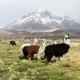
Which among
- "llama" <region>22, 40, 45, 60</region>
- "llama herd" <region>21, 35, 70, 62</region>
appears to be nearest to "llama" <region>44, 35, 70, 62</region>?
"llama herd" <region>21, 35, 70, 62</region>

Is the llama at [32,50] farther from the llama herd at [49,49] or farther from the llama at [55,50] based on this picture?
the llama at [55,50]

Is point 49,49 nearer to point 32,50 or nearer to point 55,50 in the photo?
point 55,50

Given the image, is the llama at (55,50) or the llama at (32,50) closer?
the llama at (55,50)

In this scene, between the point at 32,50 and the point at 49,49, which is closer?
the point at 49,49

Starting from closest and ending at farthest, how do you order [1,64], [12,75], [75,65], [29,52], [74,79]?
[74,79]
[12,75]
[75,65]
[1,64]
[29,52]

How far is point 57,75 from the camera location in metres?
22.9

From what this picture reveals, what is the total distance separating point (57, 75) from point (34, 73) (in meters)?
1.79

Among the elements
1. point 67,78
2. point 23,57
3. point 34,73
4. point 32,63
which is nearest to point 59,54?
point 32,63

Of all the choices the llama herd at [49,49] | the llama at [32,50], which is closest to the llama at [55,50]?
the llama herd at [49,49]

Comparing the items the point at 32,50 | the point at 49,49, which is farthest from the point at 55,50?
the point at 32,50

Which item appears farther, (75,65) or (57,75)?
(75,65)

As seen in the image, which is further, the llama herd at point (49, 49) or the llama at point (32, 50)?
the llama at point (32, 50)

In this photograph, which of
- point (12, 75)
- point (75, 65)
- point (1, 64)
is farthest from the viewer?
point (1, 64)

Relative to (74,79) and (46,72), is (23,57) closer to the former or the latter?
(46,72)
